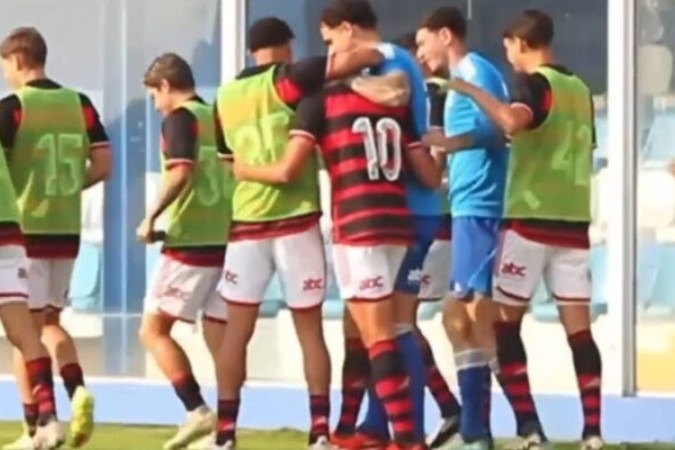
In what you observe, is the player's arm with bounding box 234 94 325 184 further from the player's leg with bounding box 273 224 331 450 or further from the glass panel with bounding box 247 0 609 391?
the glass panel with bounding box 247 0 609 391

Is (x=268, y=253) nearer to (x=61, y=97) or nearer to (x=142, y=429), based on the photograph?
(x=61, y=97)

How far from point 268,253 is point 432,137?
1.01 metres

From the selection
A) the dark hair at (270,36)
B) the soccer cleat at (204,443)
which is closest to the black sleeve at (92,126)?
the dark hair at (270,36)

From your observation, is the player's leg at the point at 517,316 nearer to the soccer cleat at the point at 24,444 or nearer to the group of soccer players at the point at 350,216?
the group of soccer players at the point at 350,216

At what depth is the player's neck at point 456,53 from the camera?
1105 centimetres

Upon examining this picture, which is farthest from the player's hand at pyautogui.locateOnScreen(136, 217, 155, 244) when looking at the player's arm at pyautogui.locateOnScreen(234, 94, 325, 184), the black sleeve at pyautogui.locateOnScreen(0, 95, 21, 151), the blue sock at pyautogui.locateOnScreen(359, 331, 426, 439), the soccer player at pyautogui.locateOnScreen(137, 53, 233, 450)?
the blue sock at pyautogui.locateOnScreen(359, 331, 426, 439)

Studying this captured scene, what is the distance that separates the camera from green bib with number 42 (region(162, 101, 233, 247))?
11.5m

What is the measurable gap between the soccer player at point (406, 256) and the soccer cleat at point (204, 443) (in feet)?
2.15

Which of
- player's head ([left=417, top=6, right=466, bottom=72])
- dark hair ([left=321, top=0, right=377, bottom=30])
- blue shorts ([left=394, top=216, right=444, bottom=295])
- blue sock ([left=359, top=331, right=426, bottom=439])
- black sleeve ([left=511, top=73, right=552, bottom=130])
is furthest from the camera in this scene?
player's head ([left=417, top=6, right=466, bottom=72])

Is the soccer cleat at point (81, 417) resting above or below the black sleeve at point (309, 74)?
below

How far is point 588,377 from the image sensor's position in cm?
1060

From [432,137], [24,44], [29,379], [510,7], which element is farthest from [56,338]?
[510,7]

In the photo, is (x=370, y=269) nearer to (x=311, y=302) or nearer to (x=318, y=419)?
(x=311, y=302)

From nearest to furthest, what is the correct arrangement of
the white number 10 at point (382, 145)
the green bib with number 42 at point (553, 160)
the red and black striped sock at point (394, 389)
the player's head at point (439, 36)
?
1. the red and black striped sock at point (394, 389)
2. the white number 10 at point (382, 145)
3. the green bib with number 42 at point (553, 160)
4. the player's head at point (439, 36)
